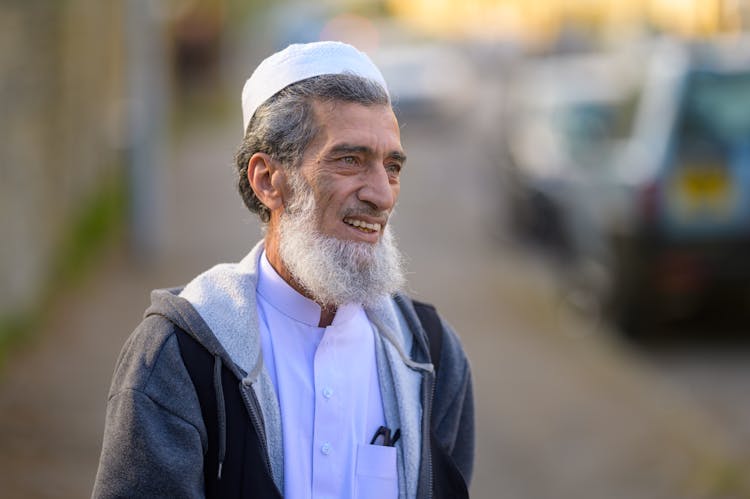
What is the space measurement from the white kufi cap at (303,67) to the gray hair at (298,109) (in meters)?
0.02

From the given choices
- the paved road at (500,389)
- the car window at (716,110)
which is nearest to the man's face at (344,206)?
the paved road at (500,389)

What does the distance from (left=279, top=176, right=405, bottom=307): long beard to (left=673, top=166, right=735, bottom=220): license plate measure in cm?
572

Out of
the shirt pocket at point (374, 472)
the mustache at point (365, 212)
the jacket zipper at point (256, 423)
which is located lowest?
the shirt pocket at point (374, 472)

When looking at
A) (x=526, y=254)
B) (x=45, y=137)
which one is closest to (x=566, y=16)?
(x=526, y=254)

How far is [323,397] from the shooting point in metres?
2.40

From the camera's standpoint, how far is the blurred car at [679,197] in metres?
7.88

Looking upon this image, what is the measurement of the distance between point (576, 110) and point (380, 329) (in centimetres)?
965

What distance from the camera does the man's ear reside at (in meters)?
2.54

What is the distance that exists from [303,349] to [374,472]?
0.94ft

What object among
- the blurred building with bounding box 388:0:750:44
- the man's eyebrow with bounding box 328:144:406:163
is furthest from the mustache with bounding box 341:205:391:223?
the blurred building with bounding box 388:0:750:44

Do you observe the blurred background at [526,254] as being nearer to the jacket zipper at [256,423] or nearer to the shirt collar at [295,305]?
the shirt collar at [295,305]

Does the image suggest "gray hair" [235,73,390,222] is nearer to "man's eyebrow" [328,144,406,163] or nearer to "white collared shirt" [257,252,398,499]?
A: "man's eyebrow" [328,144,406,163]

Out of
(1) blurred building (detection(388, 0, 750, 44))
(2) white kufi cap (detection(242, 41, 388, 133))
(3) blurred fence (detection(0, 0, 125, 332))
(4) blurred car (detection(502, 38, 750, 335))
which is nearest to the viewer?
(2) white kufi cap (detection(242, 41, 388, 133))

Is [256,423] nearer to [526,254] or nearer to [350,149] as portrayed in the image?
[350,149]
